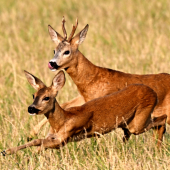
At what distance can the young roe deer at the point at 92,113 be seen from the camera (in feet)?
22.1

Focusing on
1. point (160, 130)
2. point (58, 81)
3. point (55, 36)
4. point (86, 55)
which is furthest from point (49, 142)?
point (86, 55)

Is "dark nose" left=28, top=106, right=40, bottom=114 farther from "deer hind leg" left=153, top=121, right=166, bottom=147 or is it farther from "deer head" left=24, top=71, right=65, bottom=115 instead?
"deer hind leg" left=153, top=121, right=166, bottom=147

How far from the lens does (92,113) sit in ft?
23.5

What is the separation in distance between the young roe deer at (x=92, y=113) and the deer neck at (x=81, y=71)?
0.78m

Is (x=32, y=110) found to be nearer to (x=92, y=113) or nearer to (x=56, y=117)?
(x=56, y=117)

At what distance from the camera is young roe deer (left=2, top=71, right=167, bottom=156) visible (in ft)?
22.1

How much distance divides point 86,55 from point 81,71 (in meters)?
4.13

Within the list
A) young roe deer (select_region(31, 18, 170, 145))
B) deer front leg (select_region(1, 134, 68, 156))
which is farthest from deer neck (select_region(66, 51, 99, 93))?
deer front leg (select_region(1, 134, 68, 156))

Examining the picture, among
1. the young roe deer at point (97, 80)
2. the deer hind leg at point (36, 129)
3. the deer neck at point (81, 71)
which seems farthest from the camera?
the deer neck at point (81, 71)

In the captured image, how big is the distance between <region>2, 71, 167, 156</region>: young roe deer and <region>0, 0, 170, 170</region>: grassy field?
7.9 inches

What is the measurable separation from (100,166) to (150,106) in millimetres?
1662

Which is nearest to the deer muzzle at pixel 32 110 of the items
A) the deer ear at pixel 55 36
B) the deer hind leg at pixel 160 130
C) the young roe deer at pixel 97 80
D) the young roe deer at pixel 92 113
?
the young roe deer at pixel 92 113

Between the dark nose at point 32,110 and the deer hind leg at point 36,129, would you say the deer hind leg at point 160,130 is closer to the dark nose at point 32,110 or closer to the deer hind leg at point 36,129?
the deer hind leg at point 36,129

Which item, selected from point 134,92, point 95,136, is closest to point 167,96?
point 134,92
